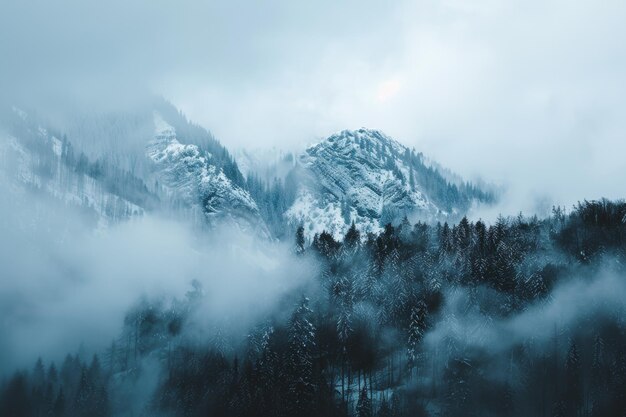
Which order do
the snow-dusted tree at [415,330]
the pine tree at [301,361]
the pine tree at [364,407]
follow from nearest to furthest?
the pine tree at [364,407] → the pine tree at [301,361] → the snow-dusted tree at [415,330]

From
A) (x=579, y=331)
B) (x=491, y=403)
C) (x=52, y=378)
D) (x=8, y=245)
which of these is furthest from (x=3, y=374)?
(x=579, y=331)

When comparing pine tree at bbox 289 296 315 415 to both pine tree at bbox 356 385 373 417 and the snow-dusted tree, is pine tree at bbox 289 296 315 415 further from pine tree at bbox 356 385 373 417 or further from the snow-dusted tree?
the snow-dusted tree

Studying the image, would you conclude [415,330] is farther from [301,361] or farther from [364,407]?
[301,361]

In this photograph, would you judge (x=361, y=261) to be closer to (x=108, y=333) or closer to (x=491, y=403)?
(x=491, y=403)

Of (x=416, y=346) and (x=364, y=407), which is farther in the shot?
(x=416, y=346)

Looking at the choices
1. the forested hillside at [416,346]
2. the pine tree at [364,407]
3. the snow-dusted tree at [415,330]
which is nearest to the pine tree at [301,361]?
the forested hillside at [416,346]

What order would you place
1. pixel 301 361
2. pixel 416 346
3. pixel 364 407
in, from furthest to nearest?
pixel 416 346 < pixel 301 361 < pixel 364 407

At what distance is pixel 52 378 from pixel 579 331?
101594 millimetres

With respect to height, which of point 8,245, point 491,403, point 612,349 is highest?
point 8,245

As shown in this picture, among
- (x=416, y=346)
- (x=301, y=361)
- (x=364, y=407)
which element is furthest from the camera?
(x=416, y=346)

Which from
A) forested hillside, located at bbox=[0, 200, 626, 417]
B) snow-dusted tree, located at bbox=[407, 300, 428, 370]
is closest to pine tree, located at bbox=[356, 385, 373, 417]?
forested hillside, located at bbox=[0, 200, 626, 417]

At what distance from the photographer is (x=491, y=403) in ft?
289

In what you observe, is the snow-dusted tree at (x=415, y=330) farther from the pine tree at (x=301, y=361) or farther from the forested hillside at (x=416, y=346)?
the pine tree at (x=301, y=361)

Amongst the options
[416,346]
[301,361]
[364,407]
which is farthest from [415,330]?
[301,361]
